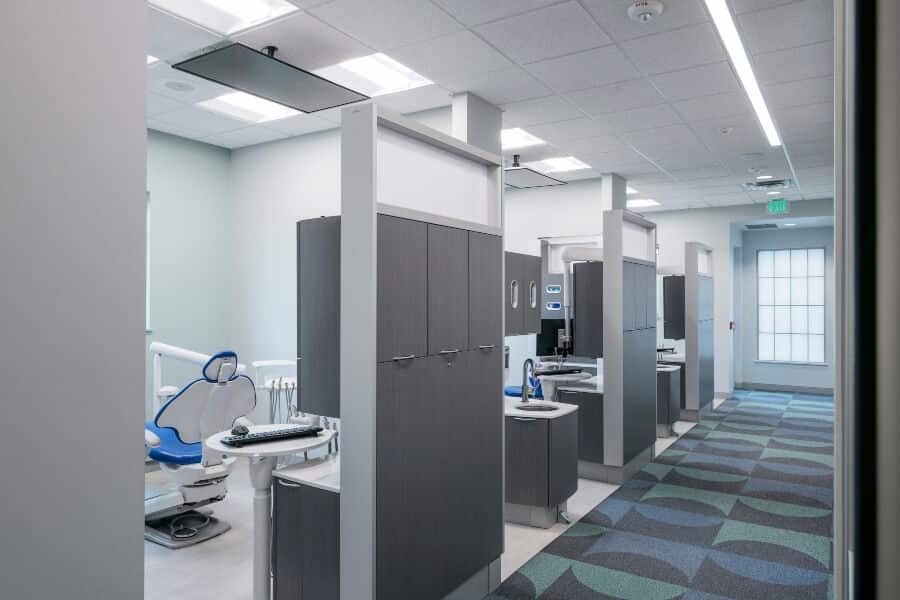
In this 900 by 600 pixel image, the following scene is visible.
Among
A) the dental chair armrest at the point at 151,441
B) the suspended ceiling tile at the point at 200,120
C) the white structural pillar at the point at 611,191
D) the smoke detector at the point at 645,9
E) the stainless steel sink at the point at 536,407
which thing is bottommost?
the dental chair armrest at the point at 151,441

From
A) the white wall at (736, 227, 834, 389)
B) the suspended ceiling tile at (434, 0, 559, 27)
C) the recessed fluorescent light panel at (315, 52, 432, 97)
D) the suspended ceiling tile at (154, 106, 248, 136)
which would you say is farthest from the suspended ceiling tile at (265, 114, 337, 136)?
the white wall at (736, 227, 834, 389)

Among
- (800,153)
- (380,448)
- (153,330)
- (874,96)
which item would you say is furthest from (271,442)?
(800,153)

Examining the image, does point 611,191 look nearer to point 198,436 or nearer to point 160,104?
point 160,104

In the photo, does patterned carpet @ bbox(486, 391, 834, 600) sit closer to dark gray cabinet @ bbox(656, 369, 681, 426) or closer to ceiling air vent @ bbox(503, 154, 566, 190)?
dark gray cabinet @ bbox(656, 369, 681, 426)

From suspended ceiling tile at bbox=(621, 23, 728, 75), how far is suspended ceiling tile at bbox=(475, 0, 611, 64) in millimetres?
260

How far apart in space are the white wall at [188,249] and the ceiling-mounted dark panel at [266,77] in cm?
201

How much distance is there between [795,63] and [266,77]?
350cm

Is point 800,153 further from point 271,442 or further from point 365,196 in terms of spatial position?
point 271,442

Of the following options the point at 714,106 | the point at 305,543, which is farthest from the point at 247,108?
the point at 305,543

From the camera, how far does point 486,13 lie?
3492 mm

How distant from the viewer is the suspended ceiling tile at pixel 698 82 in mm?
4320

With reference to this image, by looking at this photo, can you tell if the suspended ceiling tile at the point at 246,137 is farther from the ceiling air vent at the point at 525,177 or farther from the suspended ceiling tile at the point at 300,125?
the ceiling air vent at the point at 525,177

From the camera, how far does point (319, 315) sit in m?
2.85

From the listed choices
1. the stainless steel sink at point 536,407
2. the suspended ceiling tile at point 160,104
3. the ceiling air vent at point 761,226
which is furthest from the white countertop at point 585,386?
the ceiling air vent at point 761,226
